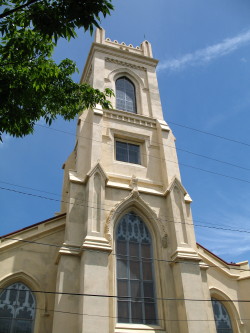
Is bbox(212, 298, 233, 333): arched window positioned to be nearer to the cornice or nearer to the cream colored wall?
the cream colored wall

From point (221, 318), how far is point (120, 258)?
18.0ft

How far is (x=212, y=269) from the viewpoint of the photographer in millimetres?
16109

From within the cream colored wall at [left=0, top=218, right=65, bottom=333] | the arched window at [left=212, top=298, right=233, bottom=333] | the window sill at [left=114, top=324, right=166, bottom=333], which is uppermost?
the cream colored wall at [left=0, top=218, right=65, bottom=333]

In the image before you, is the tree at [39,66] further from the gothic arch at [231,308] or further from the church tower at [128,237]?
the gothic arch at [231,308]

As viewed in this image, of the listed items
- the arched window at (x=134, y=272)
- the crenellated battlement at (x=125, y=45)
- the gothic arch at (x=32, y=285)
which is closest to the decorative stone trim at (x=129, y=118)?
the arched window at (x=134, y=272)

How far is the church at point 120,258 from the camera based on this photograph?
478 inches

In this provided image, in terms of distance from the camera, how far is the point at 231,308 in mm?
15156

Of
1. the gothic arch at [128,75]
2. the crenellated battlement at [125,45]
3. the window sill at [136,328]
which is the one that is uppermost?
the crenellated battlement at [125,45]

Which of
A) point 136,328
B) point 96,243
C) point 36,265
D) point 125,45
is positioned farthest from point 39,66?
point 125,45

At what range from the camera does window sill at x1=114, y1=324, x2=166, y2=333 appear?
1182 cm

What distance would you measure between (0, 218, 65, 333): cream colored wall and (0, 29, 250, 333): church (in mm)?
40

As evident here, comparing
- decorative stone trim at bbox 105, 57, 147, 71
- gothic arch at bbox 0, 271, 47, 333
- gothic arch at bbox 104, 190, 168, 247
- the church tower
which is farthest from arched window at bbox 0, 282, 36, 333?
decorative stone trim at bbox 105, 57, 147, 71

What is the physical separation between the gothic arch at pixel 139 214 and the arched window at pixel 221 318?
389cm

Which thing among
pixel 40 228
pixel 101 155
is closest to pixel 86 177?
pixel 101 155
